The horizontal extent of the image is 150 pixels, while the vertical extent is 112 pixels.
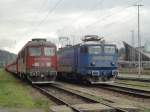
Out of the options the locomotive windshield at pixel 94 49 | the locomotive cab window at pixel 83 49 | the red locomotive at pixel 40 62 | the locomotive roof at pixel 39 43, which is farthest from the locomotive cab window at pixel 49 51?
the locomotive windshield at pixel 94 49

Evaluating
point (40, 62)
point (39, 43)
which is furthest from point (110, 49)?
point (39, 43)

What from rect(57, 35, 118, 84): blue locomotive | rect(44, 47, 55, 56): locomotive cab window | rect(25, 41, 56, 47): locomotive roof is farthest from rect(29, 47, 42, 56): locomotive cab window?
rect(57, 35, 118, 84): blue locomotive

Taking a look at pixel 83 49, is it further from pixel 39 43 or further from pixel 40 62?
pixel 39 43

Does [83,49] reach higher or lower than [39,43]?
lower

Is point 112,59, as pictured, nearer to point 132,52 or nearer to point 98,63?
point 98,63

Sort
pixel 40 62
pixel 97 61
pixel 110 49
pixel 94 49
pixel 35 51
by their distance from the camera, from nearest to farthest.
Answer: pixel 97 61, pixel 94 49, pixel 110 49, pixel 40 62, pixel 35 51

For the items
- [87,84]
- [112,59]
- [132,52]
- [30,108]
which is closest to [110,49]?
[112,59]

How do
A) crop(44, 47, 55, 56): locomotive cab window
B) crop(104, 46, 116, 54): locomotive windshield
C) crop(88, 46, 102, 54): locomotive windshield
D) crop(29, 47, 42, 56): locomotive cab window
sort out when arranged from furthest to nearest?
crop(44, 47, 55, 56): locomotive cab window → crop(29, 47, 42, 56): locomotive cab window → crop(104, 46, 116, 54): locomotive windshield → crop(88, 46, 102, 54): locomotive windshield

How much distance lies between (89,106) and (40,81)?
1670 cm

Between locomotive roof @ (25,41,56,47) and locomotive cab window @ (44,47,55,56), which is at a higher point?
locomotive roof @ (25,41,56,47)

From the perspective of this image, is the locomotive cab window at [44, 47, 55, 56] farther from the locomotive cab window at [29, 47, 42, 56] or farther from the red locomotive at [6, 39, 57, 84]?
the locomotive cab window at [29, 47, 42, 56]

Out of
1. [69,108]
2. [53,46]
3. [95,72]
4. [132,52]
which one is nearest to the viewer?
[69,108]

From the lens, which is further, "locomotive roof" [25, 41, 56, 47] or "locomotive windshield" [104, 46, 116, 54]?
"locomotive roof" [25, 41, 56, 47]

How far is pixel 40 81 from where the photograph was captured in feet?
105
